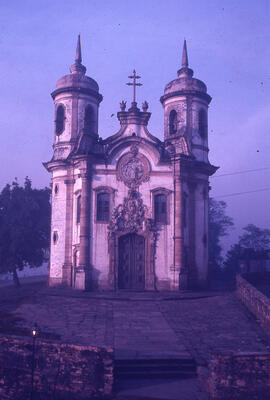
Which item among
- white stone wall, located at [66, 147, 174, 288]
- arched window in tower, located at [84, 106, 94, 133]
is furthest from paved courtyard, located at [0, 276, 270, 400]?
arched window in tower, located at [84, 106, 94, 133]

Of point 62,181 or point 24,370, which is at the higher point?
point 62,181

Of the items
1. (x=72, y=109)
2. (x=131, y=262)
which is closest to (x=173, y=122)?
(x=72, y=109)

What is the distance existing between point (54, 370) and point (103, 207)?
15.1 m

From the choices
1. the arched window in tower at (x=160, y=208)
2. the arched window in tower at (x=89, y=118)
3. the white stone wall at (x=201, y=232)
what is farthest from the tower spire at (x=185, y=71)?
the arched window in tower at (x=160, y=208)

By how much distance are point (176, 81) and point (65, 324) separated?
19.6m

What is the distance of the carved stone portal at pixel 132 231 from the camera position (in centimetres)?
2253

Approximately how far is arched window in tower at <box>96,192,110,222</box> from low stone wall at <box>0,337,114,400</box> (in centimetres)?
1420

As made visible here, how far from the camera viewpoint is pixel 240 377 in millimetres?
8266

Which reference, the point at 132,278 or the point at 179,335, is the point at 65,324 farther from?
the point at 132,278

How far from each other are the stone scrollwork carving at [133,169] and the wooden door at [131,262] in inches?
129

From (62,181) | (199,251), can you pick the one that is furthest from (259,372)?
(62,181)

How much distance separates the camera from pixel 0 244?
1248 inches

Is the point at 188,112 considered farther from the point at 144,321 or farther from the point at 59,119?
the point at 144,321

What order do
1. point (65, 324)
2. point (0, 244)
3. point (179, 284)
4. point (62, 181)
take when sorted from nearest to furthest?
point (65, 324)
point (179, 284)
point (62, 181)
point (0, 244)
